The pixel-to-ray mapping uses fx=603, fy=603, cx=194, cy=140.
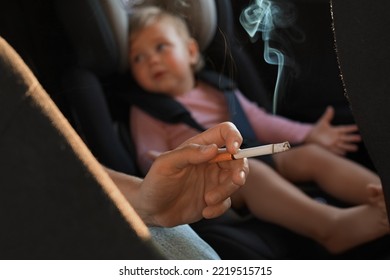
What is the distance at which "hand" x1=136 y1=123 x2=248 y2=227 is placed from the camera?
0.70 m

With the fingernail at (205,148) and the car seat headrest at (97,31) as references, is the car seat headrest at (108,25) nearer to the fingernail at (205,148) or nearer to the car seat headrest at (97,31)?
the car seat headrest at (97,31)

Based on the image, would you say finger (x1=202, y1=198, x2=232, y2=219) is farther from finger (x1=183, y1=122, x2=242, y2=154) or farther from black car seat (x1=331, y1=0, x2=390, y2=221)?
black car seat (x1=331, y1=0, x2=390, y2=221)

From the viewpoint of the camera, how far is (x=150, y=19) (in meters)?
0.75

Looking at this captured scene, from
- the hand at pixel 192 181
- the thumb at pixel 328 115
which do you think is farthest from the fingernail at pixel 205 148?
the thumb at pixel 328 115

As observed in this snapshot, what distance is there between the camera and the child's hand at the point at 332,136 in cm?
81

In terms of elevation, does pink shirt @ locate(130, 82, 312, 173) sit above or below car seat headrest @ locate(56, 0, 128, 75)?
below

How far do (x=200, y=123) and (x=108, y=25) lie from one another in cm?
17

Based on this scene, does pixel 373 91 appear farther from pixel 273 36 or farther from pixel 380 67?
pixel 273 36

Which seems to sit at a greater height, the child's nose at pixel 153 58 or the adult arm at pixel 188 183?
the child's nose at pixel 153 58

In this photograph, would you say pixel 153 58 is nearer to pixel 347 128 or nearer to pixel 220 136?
pixel 220 136

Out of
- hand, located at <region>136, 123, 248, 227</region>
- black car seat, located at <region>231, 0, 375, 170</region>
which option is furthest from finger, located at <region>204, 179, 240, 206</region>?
black car seat, located at <region>231, 0, 375, 170</region>

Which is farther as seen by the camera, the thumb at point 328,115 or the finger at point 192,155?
the thumb at point 328,115

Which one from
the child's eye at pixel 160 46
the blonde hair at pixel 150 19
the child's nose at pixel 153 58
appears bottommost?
the child's nose at pixel 153 58
